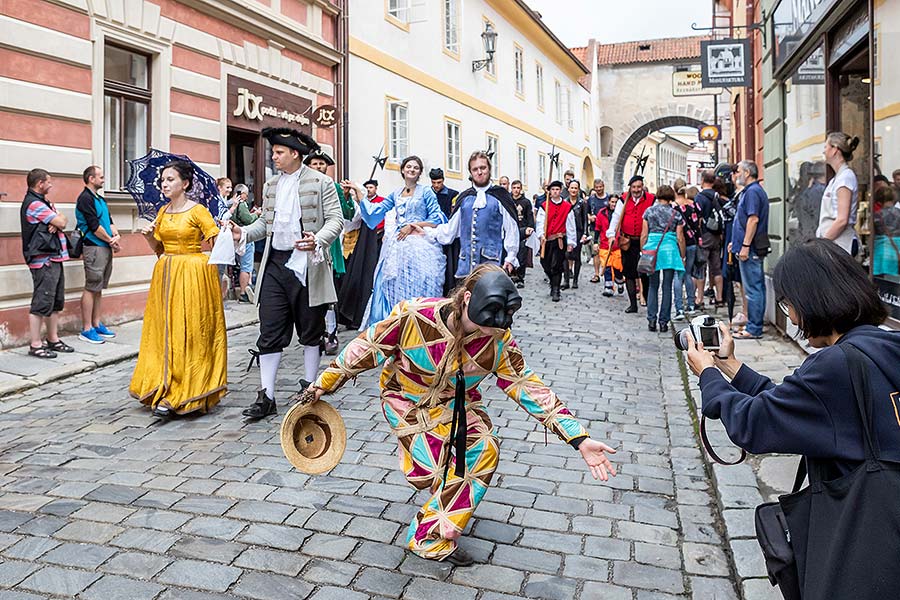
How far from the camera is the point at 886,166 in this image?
5.89m

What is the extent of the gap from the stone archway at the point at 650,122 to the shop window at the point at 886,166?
37.0 metres

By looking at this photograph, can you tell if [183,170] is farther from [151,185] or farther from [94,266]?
[94,266]

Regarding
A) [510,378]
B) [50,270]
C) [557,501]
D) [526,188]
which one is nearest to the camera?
[510,378]

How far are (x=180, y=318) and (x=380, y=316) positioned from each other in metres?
2.44

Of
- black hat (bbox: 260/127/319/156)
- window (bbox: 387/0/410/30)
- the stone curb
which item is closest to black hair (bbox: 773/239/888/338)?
black hat (bbox: 260/127/319/156)

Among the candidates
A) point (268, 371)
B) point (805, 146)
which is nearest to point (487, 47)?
point (805, 146)

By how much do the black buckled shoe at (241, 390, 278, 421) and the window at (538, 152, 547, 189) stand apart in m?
24.6

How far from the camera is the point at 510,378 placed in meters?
3.33

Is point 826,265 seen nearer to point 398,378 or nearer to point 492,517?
point 398,378

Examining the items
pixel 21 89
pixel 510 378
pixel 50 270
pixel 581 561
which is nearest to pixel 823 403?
pixel 510 378

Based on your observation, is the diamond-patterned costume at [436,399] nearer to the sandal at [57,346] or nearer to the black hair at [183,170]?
the black hair at [183,170]

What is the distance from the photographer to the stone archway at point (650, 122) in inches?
1638

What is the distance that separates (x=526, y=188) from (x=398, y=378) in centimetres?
2461

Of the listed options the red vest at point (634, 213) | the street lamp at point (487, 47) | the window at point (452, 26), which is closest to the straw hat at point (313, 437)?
the red vest at point (634, 213)
